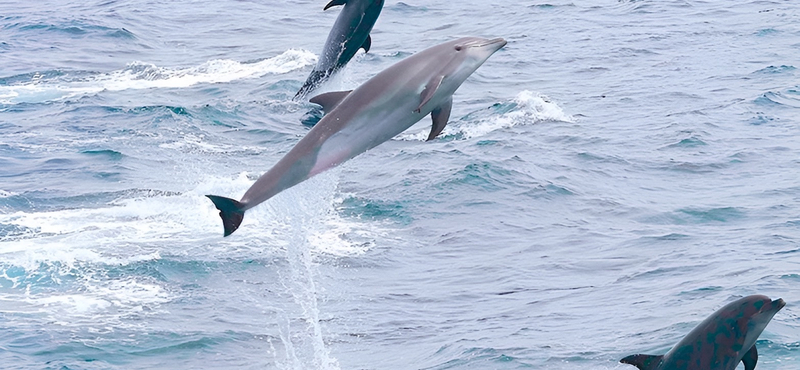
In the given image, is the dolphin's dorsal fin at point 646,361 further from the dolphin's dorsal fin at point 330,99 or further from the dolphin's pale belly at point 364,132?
the dolphin's dorsal fin at point 330,99

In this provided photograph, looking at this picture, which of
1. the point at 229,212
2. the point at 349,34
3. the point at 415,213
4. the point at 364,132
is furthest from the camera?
the point at 415,213

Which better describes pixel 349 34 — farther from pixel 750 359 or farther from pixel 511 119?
pixel 511 119

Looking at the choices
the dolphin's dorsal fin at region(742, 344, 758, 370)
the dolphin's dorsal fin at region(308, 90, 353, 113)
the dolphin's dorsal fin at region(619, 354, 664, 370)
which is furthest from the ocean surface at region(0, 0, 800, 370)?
the dolphin's dorsal fin at region(308, 90, 353, 113)

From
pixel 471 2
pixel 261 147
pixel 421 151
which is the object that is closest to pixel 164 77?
pixel 261 147

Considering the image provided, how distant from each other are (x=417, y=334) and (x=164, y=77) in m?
20.2

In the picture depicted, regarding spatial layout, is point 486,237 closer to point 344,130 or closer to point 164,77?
point 344,130

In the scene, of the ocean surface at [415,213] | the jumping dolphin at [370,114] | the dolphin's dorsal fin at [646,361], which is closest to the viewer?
the jumping dolphin at [370,114]

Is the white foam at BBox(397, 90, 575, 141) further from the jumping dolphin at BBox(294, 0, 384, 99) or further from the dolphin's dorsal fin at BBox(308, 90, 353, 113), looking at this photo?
the dolphin's dorsal fin at BBox(308, 90, 353, 113)

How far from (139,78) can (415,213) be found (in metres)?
15.1

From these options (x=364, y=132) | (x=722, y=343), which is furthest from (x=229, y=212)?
(x=722, y=343)

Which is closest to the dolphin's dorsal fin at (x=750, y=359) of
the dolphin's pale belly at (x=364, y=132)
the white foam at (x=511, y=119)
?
the dolphin's pale belly at (x=364, y=132)

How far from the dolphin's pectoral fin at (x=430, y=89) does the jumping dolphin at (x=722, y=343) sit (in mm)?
2427

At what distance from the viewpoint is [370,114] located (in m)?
8.12

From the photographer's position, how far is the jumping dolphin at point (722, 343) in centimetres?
859
